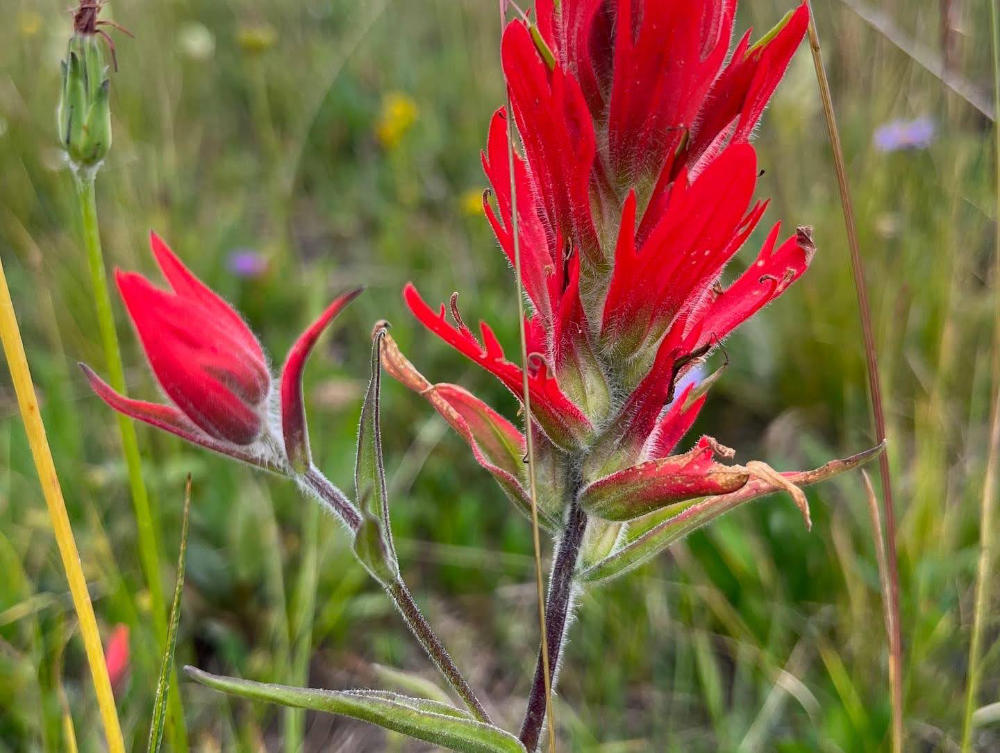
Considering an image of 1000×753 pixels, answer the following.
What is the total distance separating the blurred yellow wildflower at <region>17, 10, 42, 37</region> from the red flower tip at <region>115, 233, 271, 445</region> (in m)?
2.64

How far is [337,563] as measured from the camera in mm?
1540

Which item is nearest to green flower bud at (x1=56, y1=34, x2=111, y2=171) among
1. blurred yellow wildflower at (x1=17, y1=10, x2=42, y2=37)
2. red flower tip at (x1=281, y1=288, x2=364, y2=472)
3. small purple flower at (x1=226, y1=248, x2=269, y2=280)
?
red flower tip at (x1=281, y1=288, x2=364, y2=472)

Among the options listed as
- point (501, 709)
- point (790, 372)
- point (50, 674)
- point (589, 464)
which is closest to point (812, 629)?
point (501, 709)

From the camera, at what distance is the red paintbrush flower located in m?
0.74

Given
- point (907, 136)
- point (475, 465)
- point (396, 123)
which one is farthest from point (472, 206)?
point (907, 136)

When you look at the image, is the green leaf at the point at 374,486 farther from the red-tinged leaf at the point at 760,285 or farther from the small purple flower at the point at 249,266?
the small purple flower at the point at 249,266

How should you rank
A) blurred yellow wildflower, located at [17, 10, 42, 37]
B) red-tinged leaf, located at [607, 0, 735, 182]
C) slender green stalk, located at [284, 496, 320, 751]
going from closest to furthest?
red-tinged leaf, located at [607, 0, 735, 182]
slender green stalk, located at [284, 496, 320, 751]
blurred yellow wildflower, located at [17, 10, 42, 37]

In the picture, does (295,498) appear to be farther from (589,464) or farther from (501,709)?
(589,464)

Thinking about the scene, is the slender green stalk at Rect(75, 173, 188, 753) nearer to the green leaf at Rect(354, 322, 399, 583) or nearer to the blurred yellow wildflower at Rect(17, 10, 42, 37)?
the green leaf at Rect(354, 322, 399, 583)

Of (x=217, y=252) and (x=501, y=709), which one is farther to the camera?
(x=217, y=252)

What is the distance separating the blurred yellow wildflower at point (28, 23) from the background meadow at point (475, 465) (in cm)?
16

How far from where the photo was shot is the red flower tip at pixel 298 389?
0.73 metres

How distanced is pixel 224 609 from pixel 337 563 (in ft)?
0.67

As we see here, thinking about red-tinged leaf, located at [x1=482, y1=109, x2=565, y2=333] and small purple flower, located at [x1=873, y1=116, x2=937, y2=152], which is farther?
small purple flower, located at [x1=873, y1=116, x2=937, y2=152]
